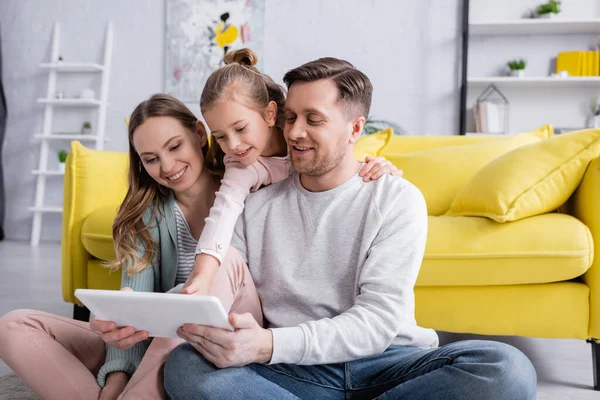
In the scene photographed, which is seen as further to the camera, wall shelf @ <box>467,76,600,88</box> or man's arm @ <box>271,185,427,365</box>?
wall shelf @ <box>467,76,600,88</box>

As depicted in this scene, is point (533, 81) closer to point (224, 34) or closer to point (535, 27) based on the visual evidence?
point (535, 27)

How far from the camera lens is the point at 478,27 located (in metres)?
4.35

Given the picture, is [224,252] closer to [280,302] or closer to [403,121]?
[280,302]

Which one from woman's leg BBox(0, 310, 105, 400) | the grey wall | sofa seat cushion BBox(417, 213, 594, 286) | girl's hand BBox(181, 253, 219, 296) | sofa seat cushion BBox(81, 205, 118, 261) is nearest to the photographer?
girl's hand BBox(181, 253, 219, 296)

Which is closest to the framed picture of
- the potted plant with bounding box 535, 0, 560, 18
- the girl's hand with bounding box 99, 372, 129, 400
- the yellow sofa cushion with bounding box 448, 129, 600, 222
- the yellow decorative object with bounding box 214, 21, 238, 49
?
the yellow decorative object with bounding box 214, 21, 238, 49

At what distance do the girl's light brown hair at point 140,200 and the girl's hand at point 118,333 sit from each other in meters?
0.31

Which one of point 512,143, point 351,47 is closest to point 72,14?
point 351,47

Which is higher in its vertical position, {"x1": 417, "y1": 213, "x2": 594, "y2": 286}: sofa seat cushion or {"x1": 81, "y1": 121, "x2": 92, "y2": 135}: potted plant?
{"x1": 81, "y1": 121, "x2": 92, "y2": 135}: potted plant

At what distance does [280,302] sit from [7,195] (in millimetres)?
4639

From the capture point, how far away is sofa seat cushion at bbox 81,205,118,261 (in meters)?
2.18

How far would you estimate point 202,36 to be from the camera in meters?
4.91

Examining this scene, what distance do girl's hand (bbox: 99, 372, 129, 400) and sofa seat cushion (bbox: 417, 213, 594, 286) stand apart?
3.07 feet

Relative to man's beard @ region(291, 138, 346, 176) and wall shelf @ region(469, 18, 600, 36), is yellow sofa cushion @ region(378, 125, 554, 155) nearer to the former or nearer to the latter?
man's beard @ region(291, 138, 346, 176)

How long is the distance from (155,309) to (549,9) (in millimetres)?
4021
